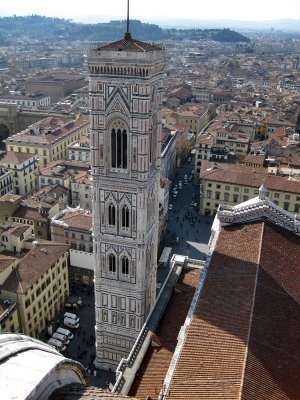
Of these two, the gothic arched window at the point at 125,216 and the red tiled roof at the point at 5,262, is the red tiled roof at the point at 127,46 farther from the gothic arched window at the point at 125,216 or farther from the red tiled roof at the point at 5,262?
the red tiled roof at the point at 5,262

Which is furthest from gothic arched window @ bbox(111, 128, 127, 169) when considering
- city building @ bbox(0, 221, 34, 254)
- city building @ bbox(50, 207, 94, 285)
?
city building @ bbox(0, 221, 34, 254)

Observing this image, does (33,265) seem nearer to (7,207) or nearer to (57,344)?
(57,344)

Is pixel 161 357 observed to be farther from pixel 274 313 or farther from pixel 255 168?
pixel 255 168

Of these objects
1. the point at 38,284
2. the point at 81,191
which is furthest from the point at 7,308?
the point at 81,191

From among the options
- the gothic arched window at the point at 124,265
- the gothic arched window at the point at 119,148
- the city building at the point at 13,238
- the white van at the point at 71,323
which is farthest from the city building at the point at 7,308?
the gothic arched window at the point at 119,148

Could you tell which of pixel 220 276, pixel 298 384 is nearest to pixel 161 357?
pixel 220 276

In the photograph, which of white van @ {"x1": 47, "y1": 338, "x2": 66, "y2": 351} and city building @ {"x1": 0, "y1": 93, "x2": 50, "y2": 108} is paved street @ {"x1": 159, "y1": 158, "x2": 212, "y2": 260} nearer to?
white van @ {"x1": 47, "y1": 338, "x2": 66, "y2": 351}
